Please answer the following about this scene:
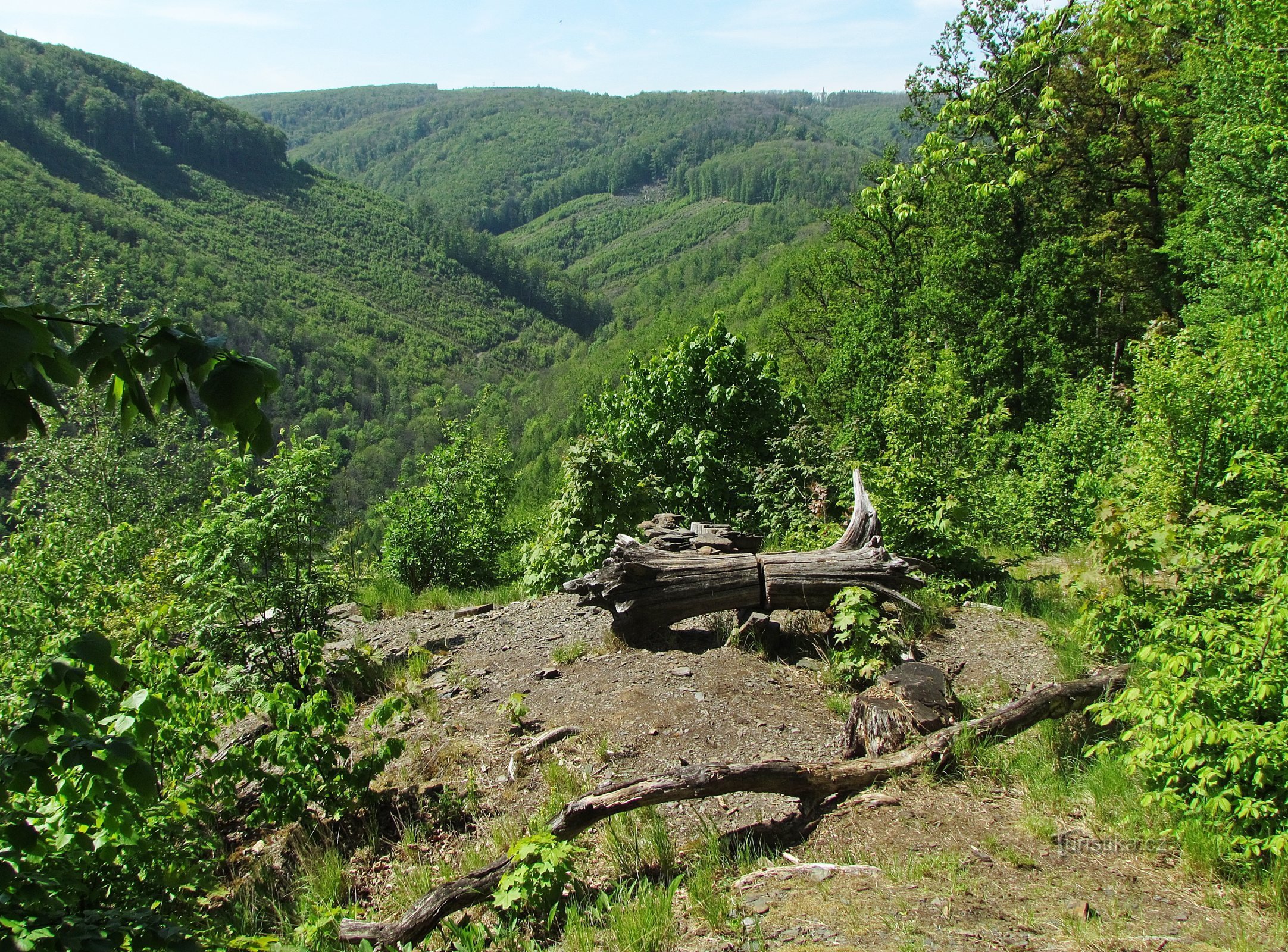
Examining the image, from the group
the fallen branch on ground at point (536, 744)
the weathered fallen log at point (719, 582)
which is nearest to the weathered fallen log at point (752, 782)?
the fallen branch on ground at point (536, 744)

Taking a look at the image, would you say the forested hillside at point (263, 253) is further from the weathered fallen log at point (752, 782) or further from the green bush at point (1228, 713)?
the green bush at point (1228, 713)

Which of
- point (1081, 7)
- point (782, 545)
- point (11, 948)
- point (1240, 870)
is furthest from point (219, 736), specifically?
point (1081, 7)

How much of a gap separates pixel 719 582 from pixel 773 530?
3.02 m

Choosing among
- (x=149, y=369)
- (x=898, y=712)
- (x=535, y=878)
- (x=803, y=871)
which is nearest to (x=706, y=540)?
(x=898, y=712)

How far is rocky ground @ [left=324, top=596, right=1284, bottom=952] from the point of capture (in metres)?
2.92

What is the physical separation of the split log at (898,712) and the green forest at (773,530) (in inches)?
12.7

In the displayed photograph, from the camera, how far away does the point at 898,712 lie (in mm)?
4484

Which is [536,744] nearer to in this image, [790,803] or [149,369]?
[790,803]

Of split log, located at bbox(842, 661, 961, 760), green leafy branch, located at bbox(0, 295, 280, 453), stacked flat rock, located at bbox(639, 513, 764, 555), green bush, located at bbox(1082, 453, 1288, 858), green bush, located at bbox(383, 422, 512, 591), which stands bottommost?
green bush, located at bbox(383, 422, 512, 591)

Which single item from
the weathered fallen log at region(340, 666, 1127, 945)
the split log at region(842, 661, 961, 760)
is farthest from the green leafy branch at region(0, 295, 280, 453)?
the split log at region(842, 661, 961, 760)

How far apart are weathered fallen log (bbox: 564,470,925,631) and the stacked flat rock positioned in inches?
16.2

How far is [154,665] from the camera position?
13.0 feet

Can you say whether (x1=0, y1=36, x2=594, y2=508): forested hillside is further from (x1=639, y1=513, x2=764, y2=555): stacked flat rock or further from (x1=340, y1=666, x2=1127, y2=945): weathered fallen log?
(x1=340, y1=666, x2=1127, y2=945): weathered fallen log

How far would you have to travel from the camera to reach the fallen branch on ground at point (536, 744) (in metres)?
4.72
